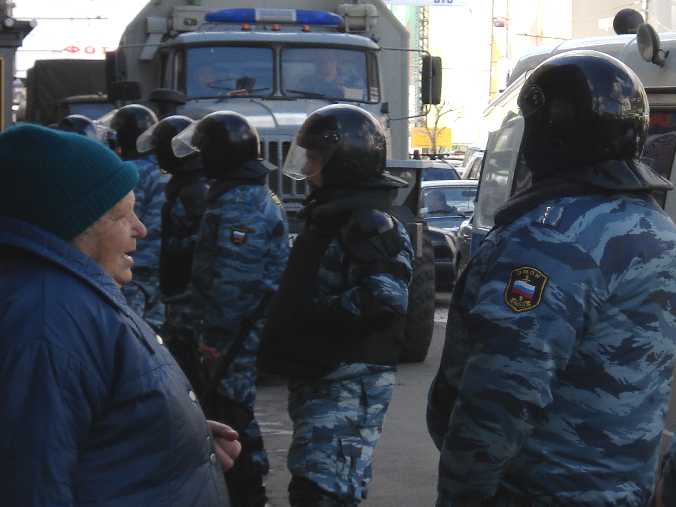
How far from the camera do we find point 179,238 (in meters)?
7.05

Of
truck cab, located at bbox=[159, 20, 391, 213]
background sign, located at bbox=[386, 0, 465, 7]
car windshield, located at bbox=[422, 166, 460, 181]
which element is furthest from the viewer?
background sign, located at bbox=[386, 0, 465, 7]

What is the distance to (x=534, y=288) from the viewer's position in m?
2.86

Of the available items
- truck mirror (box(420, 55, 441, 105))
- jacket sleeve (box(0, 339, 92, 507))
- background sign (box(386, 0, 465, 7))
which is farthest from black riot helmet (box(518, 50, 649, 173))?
background sign (box(386, 0, 465, 7))

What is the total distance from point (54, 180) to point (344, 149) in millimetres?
2263

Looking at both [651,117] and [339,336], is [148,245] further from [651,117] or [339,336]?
[339,336]

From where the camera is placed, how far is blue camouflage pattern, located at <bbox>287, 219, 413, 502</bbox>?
4.50 meters

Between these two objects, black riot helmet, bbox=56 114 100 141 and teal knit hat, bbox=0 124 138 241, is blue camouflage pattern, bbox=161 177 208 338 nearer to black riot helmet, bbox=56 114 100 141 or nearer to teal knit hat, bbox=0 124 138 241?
black riot helmet, bbox=56 114 100 141

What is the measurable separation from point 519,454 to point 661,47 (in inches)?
134

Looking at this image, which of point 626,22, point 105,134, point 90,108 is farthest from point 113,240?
point 90,108

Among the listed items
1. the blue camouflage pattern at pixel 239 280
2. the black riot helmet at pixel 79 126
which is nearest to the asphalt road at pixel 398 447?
the blue camouflage pattern at pixel 239 280

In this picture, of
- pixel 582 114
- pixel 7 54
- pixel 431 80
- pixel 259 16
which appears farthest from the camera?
pixel 431 80

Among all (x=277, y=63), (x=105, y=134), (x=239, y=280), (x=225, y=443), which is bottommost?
(x=239, y=280)

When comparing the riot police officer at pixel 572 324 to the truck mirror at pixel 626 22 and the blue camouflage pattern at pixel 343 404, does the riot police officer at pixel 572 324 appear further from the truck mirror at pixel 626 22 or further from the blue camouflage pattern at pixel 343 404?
the truck mirror at pixel 626 22

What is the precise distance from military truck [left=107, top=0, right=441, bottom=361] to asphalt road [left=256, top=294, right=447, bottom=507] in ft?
4.89
